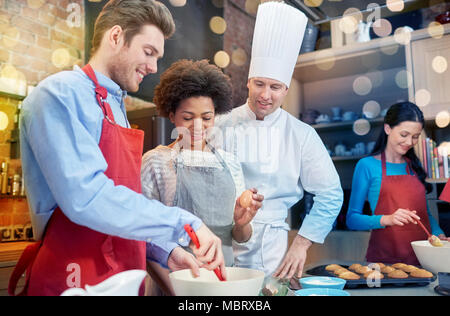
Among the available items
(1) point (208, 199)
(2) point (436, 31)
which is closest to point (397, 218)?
(1) point (208, 199)

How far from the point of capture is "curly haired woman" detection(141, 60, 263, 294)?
1.01 meters

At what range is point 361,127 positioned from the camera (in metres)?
2.30

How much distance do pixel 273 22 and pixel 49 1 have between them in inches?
43.1

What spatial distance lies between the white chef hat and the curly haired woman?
7.6 inches

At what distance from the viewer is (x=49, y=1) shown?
175 cm

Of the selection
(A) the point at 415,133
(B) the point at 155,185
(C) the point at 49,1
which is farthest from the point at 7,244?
(A) the point at 415,133

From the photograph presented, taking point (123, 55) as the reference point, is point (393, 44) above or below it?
above

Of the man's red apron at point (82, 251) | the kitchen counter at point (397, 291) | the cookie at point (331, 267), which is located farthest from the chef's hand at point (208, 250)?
the cookie at point (331, 267)

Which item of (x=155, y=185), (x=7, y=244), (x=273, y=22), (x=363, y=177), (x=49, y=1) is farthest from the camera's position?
(x=49, y=1)

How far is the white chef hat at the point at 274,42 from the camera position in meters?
1.24

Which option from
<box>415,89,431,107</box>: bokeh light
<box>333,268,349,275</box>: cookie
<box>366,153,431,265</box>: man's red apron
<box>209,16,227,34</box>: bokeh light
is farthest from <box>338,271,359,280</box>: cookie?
<box>415,89,431,107</box>: bokeh light

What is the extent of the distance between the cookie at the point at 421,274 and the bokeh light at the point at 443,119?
Result: 4.16 feet

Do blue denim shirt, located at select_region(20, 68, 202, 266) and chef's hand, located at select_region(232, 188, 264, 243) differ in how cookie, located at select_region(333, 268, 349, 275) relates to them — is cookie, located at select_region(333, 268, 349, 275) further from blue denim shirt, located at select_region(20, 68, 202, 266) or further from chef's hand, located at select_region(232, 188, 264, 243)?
blue denim shirt, located at select_region(20, 68, 202, 266)
